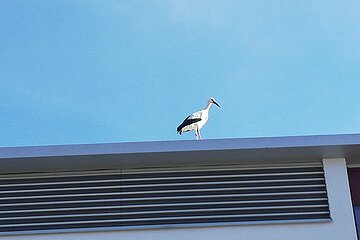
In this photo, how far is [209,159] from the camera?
10.3 m

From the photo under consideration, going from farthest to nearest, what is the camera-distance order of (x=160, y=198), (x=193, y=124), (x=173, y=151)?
(x=193, y=124) < (x=160, y=198) < (x=173, y=151)

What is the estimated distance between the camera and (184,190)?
10281 millimetres

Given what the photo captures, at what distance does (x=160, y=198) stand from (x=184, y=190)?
35 centimetres

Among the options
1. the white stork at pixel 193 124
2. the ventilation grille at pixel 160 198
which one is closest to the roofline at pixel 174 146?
the ventilation grille at pixel 160 198

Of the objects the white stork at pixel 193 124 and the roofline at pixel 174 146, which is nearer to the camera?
the roofline at pixel 174 146

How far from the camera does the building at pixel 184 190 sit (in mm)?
9953

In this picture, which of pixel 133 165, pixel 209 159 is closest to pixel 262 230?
pixel 209 159

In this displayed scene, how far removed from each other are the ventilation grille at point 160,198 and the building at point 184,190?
0.01 meters

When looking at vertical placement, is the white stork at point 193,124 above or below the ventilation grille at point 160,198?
above

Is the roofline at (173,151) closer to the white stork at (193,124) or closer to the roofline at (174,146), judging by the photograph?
the roofline at (174,146)

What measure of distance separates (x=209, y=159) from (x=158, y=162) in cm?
70

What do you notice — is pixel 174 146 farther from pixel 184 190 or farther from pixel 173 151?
pixel 184 190

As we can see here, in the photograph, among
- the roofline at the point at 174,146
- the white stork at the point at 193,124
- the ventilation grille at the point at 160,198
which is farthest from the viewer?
the white stork at the point at 193,124

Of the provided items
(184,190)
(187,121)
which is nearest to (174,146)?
(184,190)
